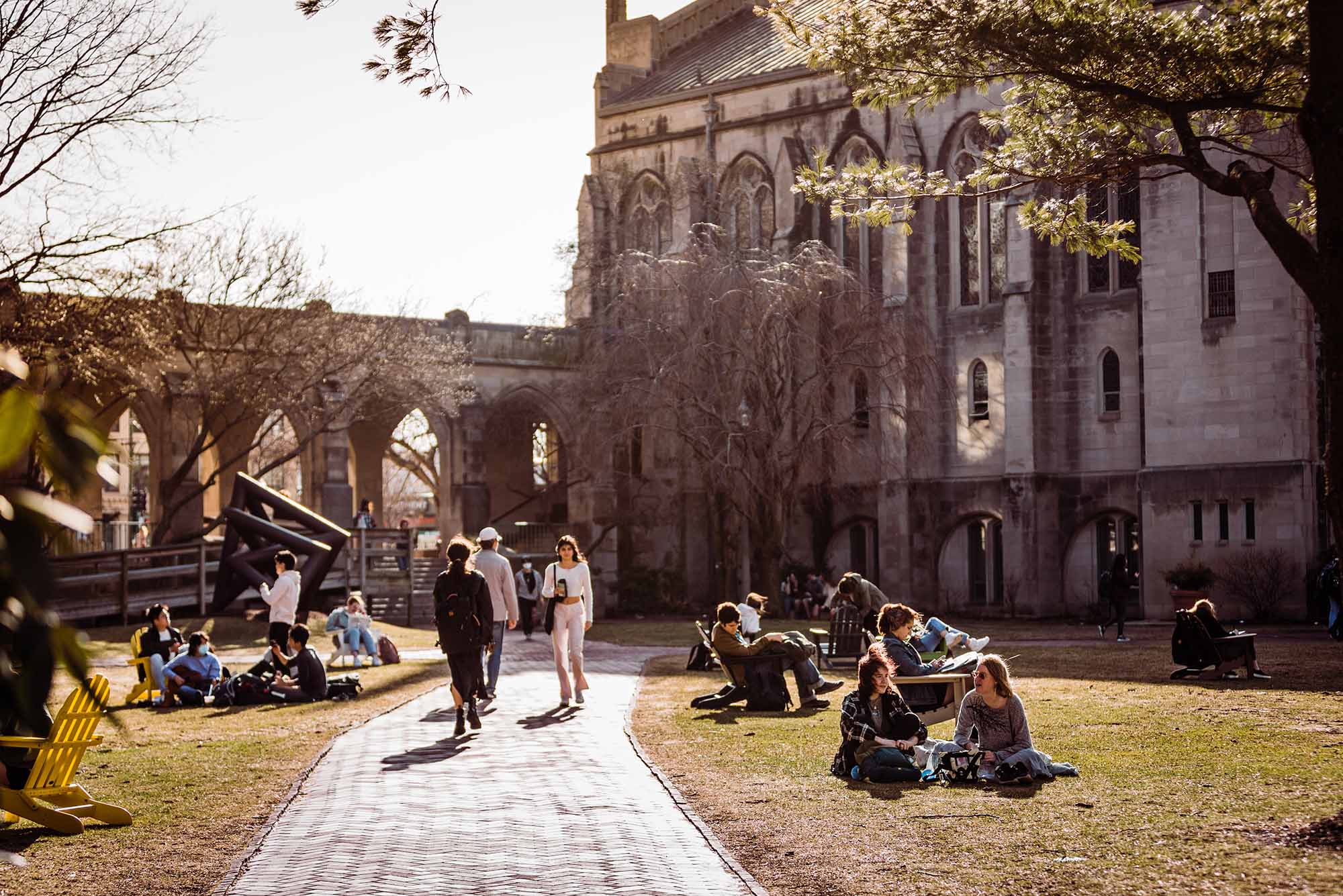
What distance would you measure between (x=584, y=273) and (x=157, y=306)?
19.3 meters

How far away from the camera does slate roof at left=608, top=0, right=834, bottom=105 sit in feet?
166

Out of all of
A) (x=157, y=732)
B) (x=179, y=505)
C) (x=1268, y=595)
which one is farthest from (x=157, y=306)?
(x=1268, y=595)

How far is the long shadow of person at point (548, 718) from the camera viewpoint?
15812 mm

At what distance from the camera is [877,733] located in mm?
12250

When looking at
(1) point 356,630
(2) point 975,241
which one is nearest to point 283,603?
(1) point 356,630

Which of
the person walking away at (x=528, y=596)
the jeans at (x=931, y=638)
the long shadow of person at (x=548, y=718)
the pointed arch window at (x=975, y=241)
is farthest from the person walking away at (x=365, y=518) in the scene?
the jeans at (x=931, y=638)

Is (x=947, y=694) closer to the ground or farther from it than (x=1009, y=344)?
closer to the ground

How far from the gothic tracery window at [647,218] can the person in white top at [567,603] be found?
3382 centimetres

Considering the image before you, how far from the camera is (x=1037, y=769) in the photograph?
38.5 feet

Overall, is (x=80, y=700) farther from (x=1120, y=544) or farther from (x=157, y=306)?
(x=1120, y=544)

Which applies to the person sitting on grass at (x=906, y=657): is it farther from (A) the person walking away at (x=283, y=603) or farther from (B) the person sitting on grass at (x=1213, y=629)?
(A) the person walking away at (x=283, y=603)

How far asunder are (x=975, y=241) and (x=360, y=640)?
2438cm

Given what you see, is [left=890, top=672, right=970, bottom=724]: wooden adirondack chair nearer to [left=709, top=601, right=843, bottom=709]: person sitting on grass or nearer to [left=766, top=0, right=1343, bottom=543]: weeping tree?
[left=709, top=601, right=843, bottom=709]: person sitting on grass

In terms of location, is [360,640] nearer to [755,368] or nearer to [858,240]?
[755,368]
